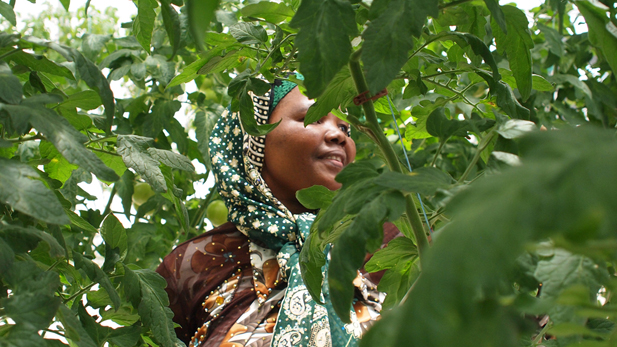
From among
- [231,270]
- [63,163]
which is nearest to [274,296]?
[231,270]

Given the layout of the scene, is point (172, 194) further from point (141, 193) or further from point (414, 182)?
point (141, 193)

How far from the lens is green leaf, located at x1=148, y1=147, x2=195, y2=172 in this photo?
0.57 m

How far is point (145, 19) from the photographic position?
0.56 m

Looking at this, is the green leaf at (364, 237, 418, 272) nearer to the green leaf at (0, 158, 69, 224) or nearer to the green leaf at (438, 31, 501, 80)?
the green leaf at (438, 31, 501, 80)

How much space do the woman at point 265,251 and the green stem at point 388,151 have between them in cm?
50

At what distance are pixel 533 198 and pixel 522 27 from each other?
1.23 feet

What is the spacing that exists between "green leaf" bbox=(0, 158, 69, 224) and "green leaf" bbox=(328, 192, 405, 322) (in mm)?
172

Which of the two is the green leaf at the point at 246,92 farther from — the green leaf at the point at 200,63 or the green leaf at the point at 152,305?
the green leaf at the point at 152,305

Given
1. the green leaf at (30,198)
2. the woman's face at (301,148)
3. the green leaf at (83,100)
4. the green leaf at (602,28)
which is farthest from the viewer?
the woman's face at (301,148)

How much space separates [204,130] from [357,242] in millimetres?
972

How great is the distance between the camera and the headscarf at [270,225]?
0.89 m

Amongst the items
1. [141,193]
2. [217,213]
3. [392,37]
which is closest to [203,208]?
[217,213]

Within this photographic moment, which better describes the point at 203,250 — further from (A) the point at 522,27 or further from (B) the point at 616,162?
(B) the point at 616,162

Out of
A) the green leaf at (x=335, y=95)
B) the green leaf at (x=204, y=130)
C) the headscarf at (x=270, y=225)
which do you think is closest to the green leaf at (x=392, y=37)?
the green leaf at (x=335, y=95)
